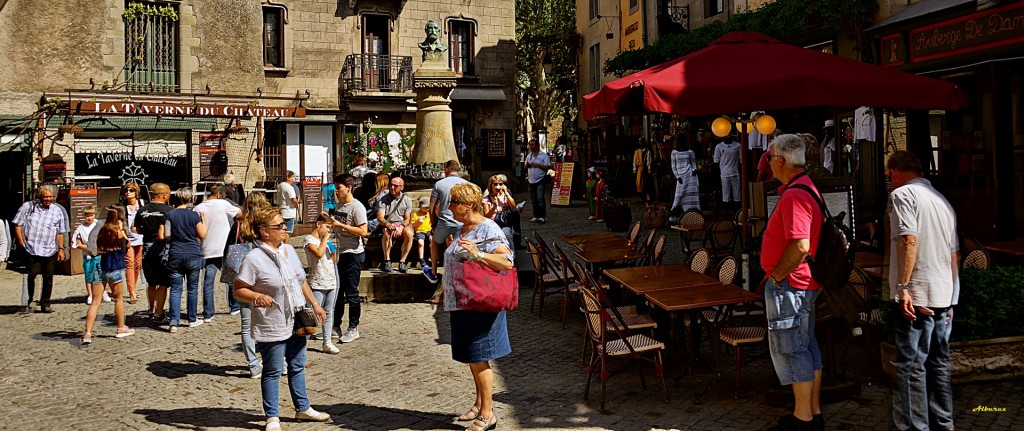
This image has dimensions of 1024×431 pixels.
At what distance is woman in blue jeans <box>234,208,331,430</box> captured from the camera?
213 inches

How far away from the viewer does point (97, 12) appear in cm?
2131

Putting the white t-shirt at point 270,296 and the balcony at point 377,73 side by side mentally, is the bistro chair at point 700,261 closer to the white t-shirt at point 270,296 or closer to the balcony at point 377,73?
the white t-shirt at point 270,296

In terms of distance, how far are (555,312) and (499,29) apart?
67.8ft

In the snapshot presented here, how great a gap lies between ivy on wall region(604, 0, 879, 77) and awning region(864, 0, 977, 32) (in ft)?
1.79

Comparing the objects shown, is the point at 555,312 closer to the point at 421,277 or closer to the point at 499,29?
the point at 421,277

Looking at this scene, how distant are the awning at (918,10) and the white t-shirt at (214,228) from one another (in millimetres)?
9036

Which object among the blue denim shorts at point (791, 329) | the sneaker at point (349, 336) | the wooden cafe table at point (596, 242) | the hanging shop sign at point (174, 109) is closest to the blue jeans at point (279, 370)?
the sneaker at point (349, 336)

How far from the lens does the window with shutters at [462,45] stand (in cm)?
2795

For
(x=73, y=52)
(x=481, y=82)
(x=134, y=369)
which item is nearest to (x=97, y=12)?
(x=73, y=52)

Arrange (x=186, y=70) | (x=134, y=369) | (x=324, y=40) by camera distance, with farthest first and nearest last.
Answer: (x=324, y=40) → (x=186, y=70) → (x=134, y=369)

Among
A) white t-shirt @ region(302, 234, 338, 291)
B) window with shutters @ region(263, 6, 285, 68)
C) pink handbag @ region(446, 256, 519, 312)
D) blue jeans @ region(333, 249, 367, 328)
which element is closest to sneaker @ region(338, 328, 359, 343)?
blue jeans @ region(333, 249, 367, 328)

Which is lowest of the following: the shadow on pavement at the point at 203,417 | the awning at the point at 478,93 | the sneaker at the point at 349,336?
the shadow on pavement at the point at 203,417

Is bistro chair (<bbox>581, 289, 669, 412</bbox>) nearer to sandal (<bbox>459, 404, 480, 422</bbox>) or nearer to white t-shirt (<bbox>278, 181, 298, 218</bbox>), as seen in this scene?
sandal (<bbox>459, 404, 480, 422</bbox>)

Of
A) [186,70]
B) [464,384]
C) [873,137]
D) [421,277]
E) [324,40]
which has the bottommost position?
[464,384]
